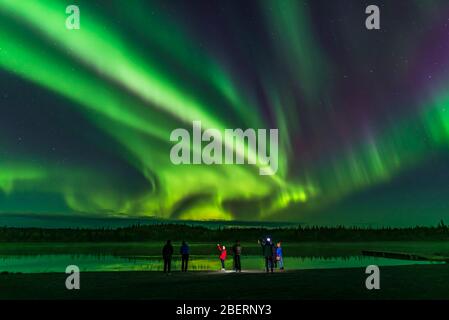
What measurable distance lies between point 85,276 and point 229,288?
1111 cm

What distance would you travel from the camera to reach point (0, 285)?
30.7 metres

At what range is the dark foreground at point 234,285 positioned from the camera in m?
25.9

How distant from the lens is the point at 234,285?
2984cm

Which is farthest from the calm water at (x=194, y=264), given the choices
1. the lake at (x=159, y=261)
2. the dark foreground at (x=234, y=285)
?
the dark foreground at (x=234, y=285)

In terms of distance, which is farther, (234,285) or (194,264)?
(194,264)

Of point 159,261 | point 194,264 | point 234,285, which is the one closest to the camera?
point 234,285

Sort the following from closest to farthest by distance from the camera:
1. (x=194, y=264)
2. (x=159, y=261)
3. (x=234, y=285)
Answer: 1. (x=234, y=285)
2. (x=194, y=264)
3. (x=159, y=261)

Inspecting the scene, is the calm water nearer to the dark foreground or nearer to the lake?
the lake

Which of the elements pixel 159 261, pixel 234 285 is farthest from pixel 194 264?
pixel 234 285

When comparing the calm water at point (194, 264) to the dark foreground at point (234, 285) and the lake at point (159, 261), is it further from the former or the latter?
the dark foreground at point (234, 285)

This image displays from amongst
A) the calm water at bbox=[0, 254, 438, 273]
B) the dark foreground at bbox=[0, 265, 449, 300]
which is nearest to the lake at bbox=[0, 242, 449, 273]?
the calm water at bbox=[0, 254, 438, 273]

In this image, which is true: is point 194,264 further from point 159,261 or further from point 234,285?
point 234,285
